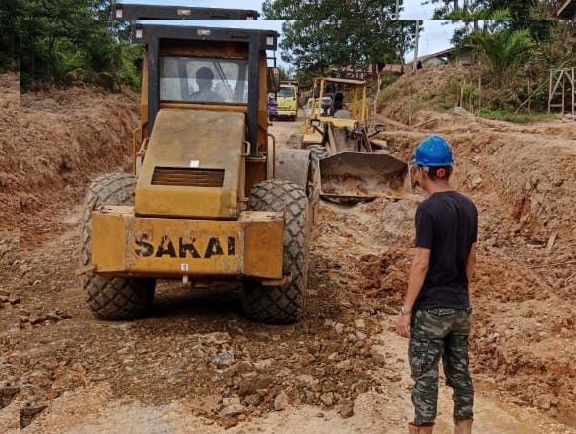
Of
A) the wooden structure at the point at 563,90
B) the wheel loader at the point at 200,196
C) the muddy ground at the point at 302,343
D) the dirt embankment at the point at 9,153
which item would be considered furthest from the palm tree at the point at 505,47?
the wheel loader at the point at 200,196

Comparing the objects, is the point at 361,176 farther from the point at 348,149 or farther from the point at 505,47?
the point at 505,47

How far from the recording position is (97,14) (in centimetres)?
1441

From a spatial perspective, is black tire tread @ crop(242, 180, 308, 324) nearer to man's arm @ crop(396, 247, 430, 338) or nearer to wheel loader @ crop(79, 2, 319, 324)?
wheel loader @ crop(79, 2, 319, 324)

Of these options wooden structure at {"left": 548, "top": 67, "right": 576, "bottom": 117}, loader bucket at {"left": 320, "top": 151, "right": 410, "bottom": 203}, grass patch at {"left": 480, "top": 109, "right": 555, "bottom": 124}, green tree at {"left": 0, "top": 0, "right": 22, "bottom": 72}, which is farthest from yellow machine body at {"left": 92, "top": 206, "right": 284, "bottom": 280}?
wooden structure at {"left": 548, "top": 67, "right": 576, "bottom": 117}

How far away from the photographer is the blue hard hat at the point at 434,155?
12.0ft

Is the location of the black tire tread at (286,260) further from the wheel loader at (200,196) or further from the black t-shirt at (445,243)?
the black t-shirt at (445,243)

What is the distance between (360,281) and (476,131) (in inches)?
361

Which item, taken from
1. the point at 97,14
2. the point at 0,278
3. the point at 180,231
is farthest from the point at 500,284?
the point at 97,14

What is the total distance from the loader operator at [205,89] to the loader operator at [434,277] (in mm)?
2984

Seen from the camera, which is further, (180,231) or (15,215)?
(15,215)

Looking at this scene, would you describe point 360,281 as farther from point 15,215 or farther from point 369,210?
point 15,215

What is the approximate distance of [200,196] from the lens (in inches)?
203

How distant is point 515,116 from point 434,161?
14.7 metres

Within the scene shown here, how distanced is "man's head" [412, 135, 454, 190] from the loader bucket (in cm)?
832
